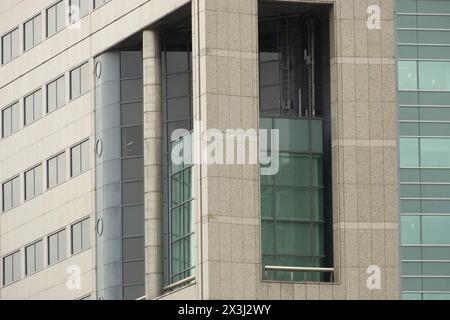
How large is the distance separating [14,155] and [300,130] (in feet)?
78.1

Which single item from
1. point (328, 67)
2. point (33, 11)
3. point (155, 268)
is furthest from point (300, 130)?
point (33, 11)

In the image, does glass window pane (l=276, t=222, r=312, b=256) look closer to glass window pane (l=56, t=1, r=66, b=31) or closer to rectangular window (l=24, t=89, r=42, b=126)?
glass window pane (l=56, t=1, r=66, b=31)

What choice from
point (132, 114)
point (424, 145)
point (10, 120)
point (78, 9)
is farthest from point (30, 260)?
point (424, 145)

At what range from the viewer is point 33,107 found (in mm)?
112062

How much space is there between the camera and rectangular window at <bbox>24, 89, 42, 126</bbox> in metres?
111

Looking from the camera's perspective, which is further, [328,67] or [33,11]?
[33,11]

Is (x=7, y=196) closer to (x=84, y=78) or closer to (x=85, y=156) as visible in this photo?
(x=85, y=156)

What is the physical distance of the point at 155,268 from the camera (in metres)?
98.6

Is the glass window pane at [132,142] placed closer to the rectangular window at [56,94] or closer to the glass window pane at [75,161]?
the glass window pane at [75,161]

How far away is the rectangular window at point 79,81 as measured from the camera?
106 metres

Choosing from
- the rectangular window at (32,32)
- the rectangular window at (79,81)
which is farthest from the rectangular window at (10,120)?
the rectangular window at (79,81)
